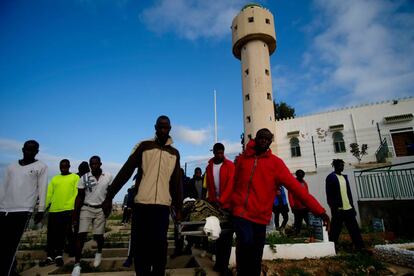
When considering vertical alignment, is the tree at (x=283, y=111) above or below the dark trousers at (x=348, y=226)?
above

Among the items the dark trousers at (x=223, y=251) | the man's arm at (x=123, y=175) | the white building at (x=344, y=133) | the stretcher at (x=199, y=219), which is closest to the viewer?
the man's arm at (x=123, y=175)

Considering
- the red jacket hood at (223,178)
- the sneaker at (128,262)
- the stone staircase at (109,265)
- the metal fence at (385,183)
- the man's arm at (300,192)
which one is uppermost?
the metal fence at (385,183)

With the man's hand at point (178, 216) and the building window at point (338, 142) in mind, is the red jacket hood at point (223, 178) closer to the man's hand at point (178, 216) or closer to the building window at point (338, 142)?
the man's hand at point (178, 216)

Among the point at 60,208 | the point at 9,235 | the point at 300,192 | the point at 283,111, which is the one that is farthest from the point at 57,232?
the point at 283,111

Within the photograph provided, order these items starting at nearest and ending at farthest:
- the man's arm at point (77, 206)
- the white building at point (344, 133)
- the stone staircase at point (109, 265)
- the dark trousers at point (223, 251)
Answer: the dark trousers at point (223, 251) → the stone staircase at point (109, 265) → the man's arm at point (77, 206) → the white building at point (344, 133)

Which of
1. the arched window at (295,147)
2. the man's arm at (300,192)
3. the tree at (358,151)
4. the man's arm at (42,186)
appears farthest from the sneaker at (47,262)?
the arched window at (295,147)

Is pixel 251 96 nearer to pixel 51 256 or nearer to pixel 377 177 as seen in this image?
pixel 377 177

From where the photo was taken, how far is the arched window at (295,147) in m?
22.0

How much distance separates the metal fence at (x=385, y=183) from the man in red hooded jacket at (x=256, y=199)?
25.5 feet

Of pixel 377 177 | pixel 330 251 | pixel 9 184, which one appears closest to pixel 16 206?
pixel 9 184

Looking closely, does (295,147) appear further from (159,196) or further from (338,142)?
(159,196)

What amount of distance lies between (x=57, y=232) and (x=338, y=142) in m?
20.7

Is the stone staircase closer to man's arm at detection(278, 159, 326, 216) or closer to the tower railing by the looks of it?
man's arm at detection(278, 159, 326, 216)

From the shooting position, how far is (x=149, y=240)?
2.80 meters
